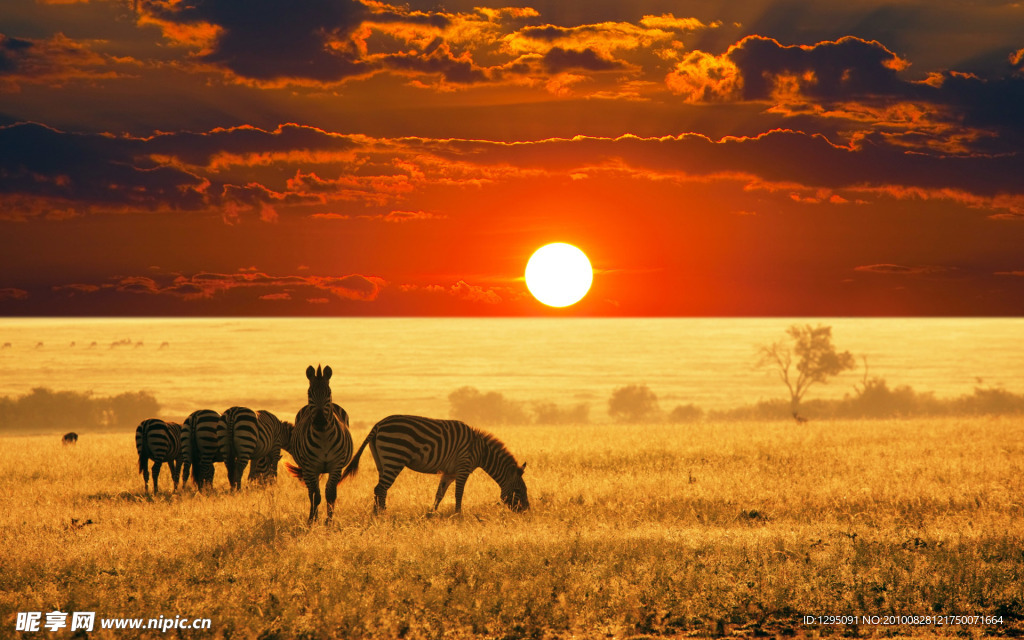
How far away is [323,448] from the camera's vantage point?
15.8 meters

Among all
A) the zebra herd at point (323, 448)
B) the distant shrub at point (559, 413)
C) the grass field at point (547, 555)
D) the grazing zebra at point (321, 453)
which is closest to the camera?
the grass field at point (547, 555)

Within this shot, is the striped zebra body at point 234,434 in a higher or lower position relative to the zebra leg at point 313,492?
higher

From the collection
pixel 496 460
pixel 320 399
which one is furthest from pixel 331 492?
pixel 496 460

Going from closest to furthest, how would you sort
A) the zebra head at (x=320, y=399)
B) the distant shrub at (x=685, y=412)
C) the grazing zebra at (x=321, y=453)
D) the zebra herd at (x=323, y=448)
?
the zebra head at (x=320, y=399) → the grazing zebra at (x=321, y=453) → the zebra herd at (x=323, y=448) → the distant shrub at (x=685, y=412)

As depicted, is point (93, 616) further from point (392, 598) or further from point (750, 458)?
point (750, 458)

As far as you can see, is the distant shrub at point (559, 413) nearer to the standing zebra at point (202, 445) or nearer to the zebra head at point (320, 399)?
the standing zebra at point (202, 445)

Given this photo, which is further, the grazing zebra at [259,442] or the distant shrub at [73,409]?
the distant shrub at [73,409]

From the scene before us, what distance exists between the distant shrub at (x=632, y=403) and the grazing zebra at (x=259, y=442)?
70941 mm

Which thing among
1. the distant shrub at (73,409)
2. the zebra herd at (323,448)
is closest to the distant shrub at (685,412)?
the distant shrub at (73,409)

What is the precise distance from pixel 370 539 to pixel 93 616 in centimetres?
464

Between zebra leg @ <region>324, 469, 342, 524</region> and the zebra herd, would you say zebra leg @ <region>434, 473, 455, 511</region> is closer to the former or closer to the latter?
the zebra herd

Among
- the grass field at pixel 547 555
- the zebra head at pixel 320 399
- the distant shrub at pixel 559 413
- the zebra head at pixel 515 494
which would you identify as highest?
the zebra head at pixel 320 399

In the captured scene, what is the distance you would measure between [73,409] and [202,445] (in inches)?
3131

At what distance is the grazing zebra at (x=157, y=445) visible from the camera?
2038 centimetres
